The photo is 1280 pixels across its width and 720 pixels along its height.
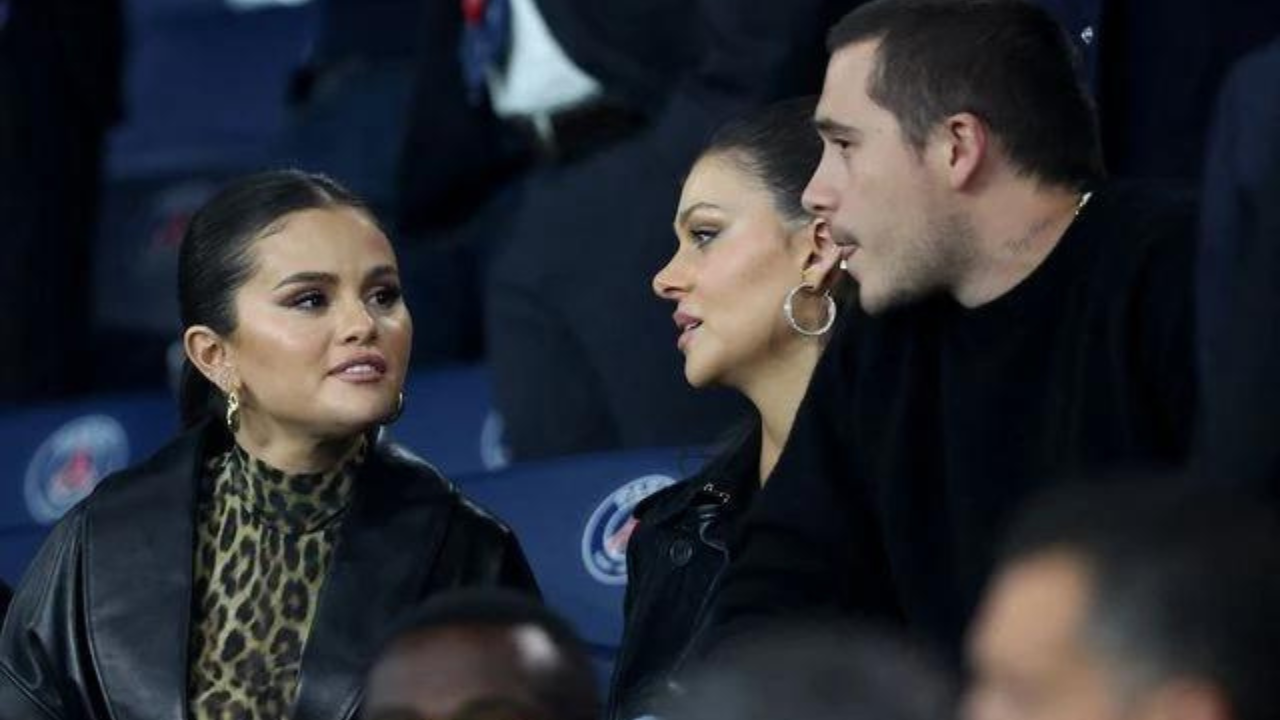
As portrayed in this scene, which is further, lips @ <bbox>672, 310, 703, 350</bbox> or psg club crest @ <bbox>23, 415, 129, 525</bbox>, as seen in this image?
psg club crest @ <bbox>23, 415, 129, 525</bbox>

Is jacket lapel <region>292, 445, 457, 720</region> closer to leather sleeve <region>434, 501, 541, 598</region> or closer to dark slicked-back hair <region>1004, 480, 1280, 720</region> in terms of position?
leather sleeve <region>434, 501, 541, 598</region>

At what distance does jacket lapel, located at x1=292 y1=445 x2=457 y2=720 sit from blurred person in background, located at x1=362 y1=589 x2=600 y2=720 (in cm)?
93

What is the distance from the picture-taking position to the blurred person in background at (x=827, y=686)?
2137mm

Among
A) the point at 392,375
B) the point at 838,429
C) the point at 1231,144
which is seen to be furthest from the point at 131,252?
the point at 1231,144

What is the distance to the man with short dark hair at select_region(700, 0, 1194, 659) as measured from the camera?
3.43 meters

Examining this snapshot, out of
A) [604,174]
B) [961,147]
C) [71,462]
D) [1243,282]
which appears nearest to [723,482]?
[961,147]

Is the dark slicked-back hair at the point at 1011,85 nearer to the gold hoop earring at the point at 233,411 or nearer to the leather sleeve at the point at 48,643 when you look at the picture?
the gold hoop earring at the point at 233,411

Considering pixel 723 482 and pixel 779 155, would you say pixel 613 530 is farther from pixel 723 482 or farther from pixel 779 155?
pixel 779 155

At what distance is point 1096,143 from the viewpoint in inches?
141

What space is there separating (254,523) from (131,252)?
3.43 m

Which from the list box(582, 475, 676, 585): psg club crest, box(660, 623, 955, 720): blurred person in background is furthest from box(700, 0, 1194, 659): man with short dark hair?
box(660, 623, 955, 720): blurred person in background

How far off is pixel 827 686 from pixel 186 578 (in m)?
2.09

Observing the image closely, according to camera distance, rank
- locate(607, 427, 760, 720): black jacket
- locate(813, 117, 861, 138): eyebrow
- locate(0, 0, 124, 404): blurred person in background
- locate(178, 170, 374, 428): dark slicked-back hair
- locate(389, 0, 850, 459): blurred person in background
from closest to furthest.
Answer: locate(813, 117, 861, 138): eyebrow < locate(607, 427, 760, 720): black jacket < locate(178, 170, 374, 428): dark slicked-back hair < locate(389, 0, 850, 459): blurred person in background < locate(0, 0, 124, 404): blurred person in background

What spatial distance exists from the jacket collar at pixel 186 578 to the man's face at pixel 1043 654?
176 centimetres
